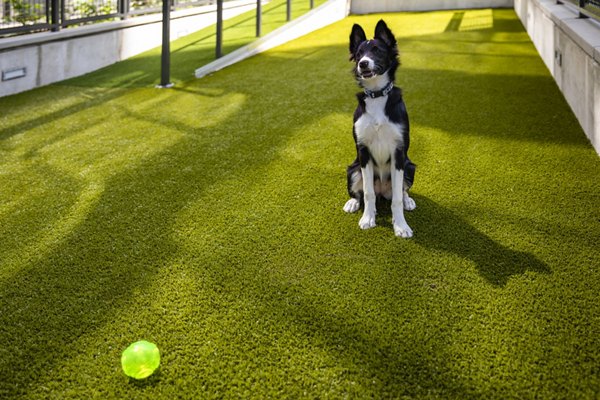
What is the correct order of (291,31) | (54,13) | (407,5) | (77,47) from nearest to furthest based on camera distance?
(54,13), (77,47), (291,31), (407,5)

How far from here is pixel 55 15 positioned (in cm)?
724

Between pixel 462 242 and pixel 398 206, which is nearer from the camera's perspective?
pixel 462 242

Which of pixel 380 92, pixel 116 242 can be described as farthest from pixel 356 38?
pixel 116 242

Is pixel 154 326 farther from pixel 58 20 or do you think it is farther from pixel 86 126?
pixel 58 20

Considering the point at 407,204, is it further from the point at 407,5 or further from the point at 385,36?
the point at 407,5

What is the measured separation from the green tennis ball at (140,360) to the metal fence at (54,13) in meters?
6.24

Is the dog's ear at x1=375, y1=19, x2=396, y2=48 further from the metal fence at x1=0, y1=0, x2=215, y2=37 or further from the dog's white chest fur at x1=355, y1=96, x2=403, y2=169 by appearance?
the metal fence at x1=0, y1=0, x2=215, y2=37

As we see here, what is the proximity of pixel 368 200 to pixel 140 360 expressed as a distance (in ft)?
5.15

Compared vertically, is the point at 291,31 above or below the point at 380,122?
above

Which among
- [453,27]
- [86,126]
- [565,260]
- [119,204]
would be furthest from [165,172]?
[453,27]

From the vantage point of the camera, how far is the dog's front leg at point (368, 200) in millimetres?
2857

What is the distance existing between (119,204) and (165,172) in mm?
604

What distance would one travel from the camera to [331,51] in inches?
334

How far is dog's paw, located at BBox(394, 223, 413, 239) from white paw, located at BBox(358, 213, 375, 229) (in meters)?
A: 0.14
